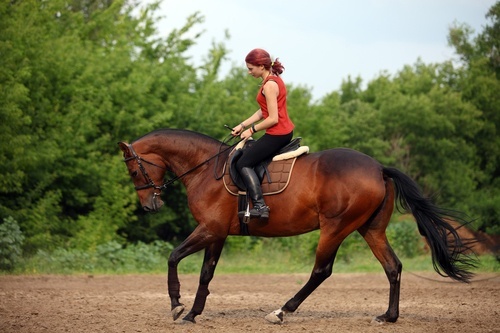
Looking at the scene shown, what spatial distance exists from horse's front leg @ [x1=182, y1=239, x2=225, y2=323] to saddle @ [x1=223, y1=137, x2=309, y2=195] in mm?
773

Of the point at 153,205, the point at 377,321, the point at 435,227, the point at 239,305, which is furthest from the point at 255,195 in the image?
the point at 239,305

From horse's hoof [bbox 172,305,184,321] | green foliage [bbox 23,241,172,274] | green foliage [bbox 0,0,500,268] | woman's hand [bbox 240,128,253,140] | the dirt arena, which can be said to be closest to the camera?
the dirt arena

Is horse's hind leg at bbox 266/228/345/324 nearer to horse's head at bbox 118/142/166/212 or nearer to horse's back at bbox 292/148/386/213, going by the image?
horse's back at bbox 292/148/386/213

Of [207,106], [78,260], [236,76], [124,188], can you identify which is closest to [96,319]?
[78,260]

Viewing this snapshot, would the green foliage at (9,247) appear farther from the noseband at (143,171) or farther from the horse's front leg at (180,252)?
the horse's front leg at (180,252)

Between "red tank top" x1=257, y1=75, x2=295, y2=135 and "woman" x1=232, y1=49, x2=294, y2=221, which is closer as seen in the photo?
"woman" x1=232, y1=49, x2=294, y2=221

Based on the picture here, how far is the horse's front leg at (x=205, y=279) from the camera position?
10273mm

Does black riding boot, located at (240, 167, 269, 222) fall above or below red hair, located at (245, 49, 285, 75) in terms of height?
below

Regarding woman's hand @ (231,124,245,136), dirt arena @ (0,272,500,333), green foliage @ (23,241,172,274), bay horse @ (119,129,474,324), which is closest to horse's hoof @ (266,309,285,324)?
bay horse @ (119,129,474,324)

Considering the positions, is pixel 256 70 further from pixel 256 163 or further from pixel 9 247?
pixel 9 247

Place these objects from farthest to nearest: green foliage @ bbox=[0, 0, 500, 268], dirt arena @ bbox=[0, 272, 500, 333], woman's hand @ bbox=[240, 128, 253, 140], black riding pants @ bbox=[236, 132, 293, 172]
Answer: green foliage @ bbox=[0, 0, 500, 268] < woman's hand @ bbox=[240, 128, 253, 140] < black riding pants @ bbox=[236, 132, 293, 172] < dirt arena @ bbox=[0, 272, 500, 333]

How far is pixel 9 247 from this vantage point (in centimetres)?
1823

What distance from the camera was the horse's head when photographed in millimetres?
10819

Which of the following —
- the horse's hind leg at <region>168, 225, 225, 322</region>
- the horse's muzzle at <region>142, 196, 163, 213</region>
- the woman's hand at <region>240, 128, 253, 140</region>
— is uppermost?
the woman's hand at <region>240, 128, 253, 140</region>
